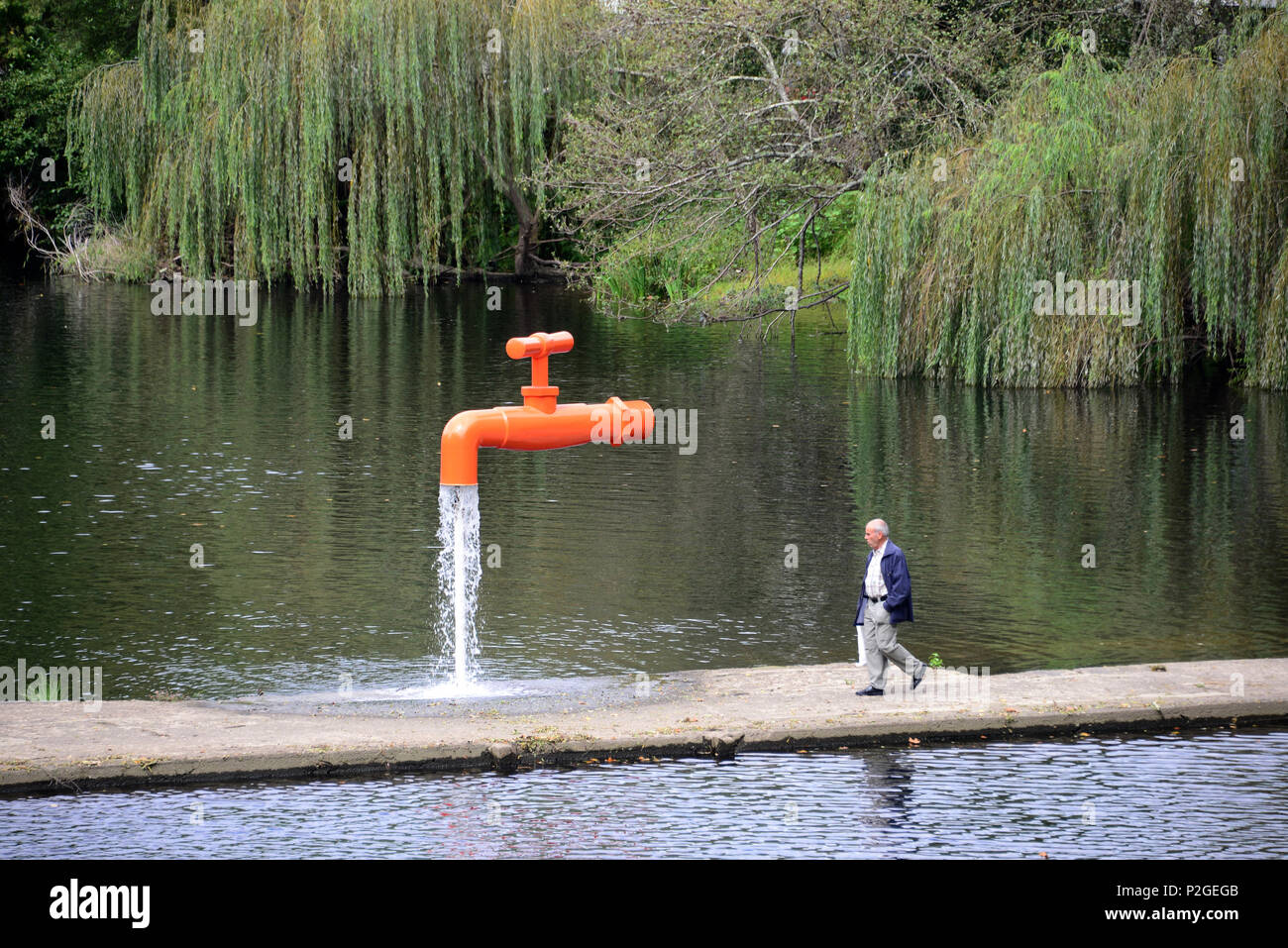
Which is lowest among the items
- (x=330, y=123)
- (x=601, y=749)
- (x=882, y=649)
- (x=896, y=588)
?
(x=601, y=749)

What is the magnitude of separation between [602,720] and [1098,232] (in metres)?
17.7

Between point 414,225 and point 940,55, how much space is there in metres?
18.4

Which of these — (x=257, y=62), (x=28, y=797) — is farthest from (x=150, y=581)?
(x=257, y=62)

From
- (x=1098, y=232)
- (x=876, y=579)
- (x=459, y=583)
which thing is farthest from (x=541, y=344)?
(x=1098, y=232)

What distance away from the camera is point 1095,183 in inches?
1000

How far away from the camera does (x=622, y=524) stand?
16219mm

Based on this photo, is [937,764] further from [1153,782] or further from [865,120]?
[865,120]

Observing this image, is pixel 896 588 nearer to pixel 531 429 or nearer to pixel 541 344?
pixel 531 429

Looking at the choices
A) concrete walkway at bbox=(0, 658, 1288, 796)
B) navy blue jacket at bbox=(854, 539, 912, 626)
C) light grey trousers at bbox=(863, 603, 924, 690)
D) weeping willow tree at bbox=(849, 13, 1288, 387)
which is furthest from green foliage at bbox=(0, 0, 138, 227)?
light grey trousers at bbox=(863, 603, 924, 690)
